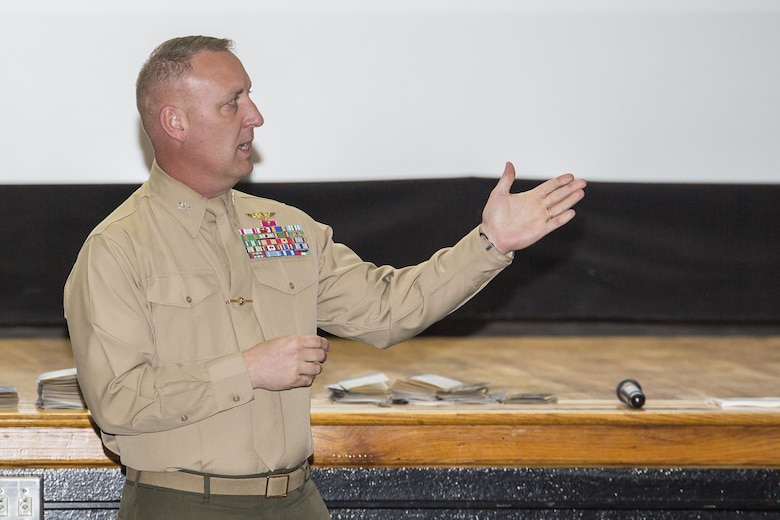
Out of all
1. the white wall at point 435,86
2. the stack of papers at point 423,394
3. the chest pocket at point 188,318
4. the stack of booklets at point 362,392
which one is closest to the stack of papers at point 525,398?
the stack of papers at point 423,394

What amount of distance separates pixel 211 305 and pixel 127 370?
22cm

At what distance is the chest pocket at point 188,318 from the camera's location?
1925 millimetres

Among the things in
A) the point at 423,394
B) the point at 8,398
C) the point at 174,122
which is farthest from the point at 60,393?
the point at 174,122

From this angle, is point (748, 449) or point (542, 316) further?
point (542, 316)

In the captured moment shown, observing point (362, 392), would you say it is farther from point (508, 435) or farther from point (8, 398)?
point (8, 398)

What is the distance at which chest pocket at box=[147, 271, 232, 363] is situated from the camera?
192 centimetres

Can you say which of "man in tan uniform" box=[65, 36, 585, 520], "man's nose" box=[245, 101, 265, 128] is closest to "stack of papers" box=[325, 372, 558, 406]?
"man in tan uniform" box=[65, 36, 585, 520]

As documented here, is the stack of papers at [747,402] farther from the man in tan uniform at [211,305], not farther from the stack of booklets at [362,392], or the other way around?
the man in tan uniform at [211,305]

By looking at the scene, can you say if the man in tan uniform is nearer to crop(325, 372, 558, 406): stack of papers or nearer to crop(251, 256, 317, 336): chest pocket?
crop(251, 256, 317, 336): chest pocket

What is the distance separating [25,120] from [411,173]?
1.36 metres

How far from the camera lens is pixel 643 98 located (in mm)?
3674

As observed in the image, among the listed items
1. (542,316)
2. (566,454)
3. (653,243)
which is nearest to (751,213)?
(653,243)

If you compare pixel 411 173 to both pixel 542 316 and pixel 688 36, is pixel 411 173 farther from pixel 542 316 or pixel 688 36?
pixel 688 36

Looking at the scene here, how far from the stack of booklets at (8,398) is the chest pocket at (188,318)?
1.13m
